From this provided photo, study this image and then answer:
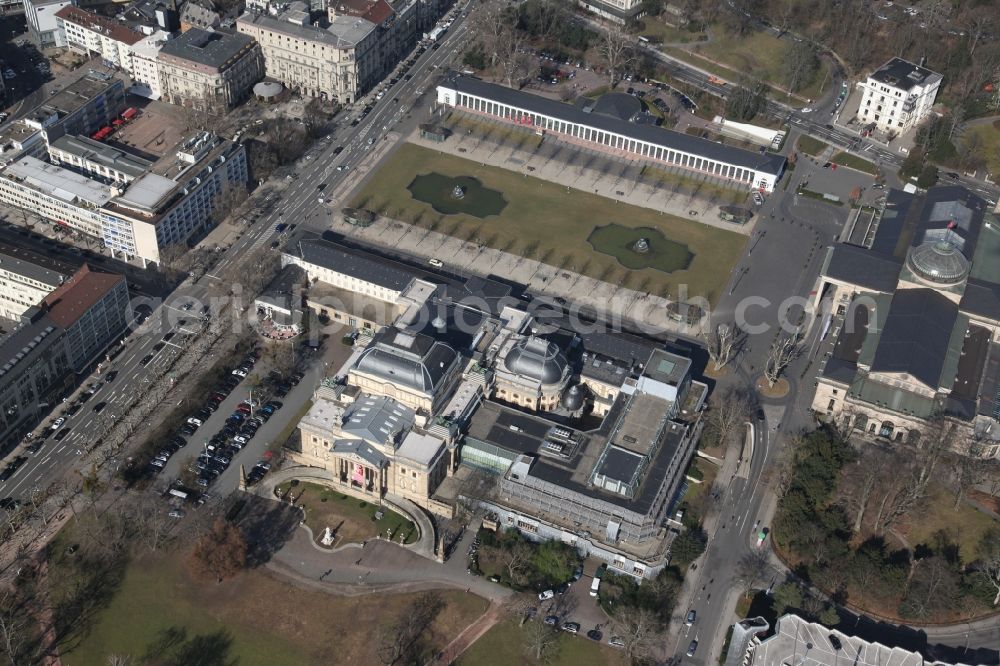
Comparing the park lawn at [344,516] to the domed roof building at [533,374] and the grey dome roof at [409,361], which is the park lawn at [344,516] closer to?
the grey dome roof at [409,361]

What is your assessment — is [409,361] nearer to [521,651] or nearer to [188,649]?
[521,651]

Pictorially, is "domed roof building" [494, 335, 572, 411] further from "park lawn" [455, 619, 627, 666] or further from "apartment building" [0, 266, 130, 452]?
"apartment building" [0, 266, 130, 452]

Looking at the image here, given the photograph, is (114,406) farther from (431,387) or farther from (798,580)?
(798,580)

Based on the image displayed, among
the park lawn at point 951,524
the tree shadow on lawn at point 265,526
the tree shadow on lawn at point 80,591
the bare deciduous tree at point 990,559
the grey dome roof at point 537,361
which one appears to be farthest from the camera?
the grey dome roof at point 537,361

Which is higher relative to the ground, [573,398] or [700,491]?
[573,398]

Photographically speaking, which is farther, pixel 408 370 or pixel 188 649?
pixel 408 370

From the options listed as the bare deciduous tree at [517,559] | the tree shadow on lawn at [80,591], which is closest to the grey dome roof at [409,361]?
the bare deciduous tree at [517,559]

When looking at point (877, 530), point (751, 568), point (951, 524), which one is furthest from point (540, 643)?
point (951, 524)

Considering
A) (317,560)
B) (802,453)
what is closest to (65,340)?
(317,560)
